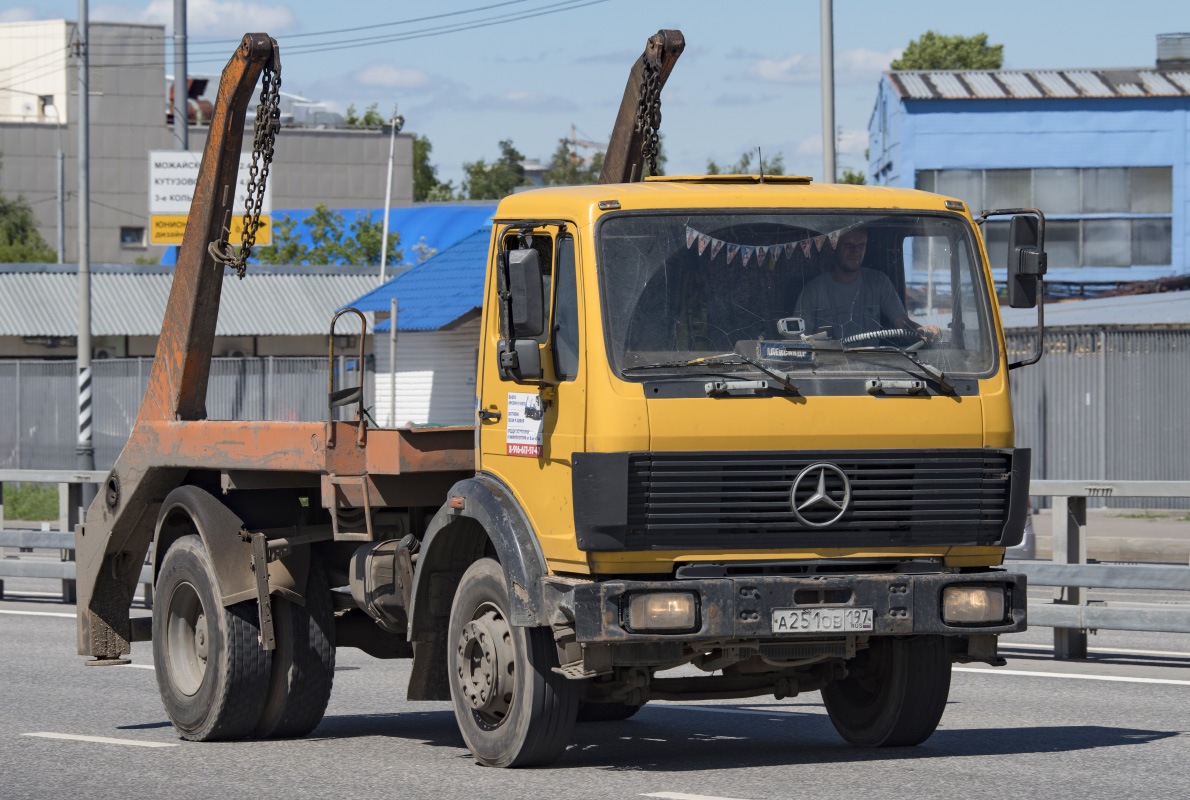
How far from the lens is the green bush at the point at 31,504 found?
3041 centimetres

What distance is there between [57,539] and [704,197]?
33.8ft

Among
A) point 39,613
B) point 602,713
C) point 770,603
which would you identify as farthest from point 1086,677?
point 39,613

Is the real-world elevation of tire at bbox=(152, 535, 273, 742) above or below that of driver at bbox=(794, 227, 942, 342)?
below

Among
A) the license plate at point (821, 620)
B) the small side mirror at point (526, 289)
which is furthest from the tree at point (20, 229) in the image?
the license plate at point (821, 620)

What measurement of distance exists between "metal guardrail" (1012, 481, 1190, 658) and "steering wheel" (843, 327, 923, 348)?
414 centimetres

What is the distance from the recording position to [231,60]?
10547 millimetres

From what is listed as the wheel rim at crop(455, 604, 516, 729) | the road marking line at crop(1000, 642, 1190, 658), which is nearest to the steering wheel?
the wheel rim at crop(455, 604, 516, 729)

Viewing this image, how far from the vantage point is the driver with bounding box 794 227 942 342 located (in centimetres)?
759

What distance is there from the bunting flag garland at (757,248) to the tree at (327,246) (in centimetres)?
5430

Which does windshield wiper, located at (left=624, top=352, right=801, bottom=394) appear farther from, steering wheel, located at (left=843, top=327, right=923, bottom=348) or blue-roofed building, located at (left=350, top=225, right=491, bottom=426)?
blue-roofed building, located at (left=350, top=225, right=491, bottom=426)

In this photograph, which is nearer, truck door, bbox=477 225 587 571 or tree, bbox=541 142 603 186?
truck door, bbox=477 225 587 571

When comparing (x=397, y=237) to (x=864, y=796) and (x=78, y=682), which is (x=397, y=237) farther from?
(x=864, y=796)

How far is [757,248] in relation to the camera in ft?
25.0

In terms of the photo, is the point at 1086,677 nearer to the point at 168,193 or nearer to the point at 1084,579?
the point at 1084,579
